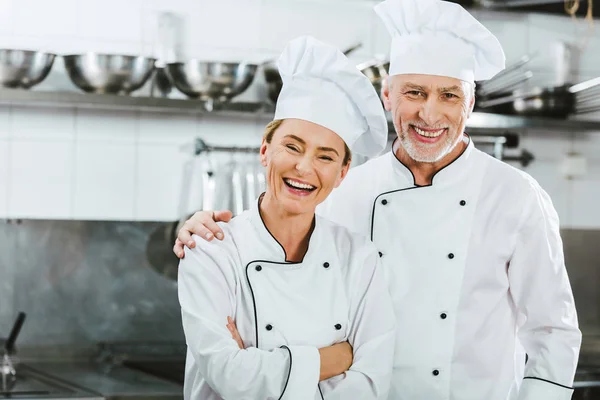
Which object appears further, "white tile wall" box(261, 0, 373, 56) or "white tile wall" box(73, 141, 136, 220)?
"white tile wall" box(261, 0, 373, 56)

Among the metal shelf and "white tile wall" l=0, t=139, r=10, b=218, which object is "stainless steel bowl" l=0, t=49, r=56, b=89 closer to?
the metal shelf

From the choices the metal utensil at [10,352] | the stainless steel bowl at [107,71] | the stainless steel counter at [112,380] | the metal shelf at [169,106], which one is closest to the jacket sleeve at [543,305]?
the stainless steel counter at [112,380]

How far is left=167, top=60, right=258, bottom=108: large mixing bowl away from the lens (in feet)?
12.0

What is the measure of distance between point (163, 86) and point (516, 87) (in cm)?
167

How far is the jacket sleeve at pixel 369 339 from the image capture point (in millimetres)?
1860

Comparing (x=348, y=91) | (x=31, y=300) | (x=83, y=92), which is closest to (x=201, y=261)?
(x=348, y=91)

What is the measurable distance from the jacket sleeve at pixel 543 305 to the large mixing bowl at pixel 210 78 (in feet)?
5.90

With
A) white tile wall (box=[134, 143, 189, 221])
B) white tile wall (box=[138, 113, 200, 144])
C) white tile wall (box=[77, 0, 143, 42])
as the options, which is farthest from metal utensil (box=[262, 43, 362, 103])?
white tile wall (box=[77, 0, 143, 42])

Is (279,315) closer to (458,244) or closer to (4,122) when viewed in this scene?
(458,244)

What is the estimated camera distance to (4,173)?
3.70 meters

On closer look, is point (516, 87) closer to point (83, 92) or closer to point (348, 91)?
point (83, 92)

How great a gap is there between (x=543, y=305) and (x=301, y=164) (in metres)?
0.67

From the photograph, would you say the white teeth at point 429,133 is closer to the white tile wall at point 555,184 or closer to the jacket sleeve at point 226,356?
the jacket sleeve at point 226,356

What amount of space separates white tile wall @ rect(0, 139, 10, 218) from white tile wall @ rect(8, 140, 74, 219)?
16 millimetres
